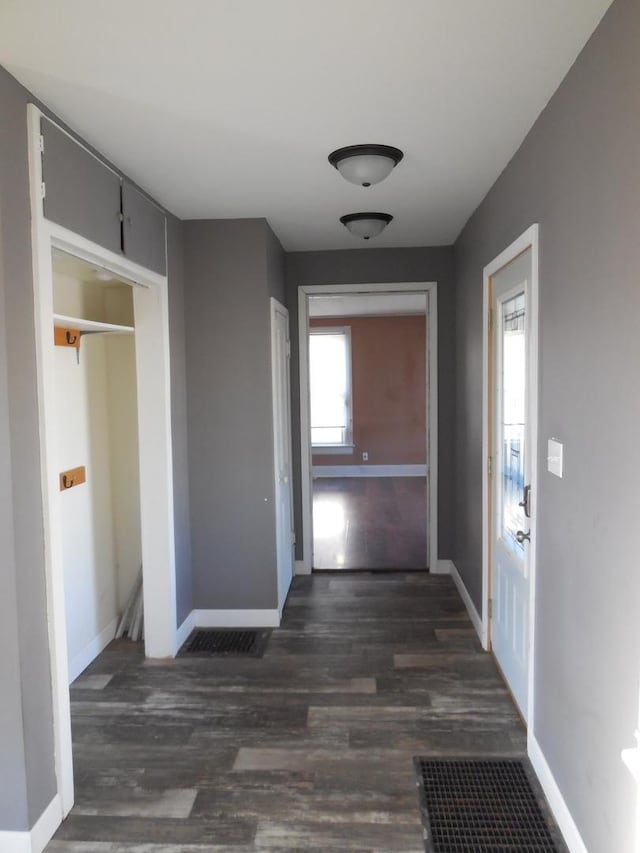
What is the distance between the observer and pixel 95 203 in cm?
258

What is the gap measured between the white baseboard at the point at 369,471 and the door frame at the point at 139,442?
614 centimetres

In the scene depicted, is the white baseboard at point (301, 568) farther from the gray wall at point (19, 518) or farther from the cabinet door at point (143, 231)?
the gray wall at point (19, 518)

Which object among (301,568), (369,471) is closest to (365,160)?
(301,568)

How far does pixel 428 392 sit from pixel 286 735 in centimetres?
291

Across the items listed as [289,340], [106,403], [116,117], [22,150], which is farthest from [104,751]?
[289,340]

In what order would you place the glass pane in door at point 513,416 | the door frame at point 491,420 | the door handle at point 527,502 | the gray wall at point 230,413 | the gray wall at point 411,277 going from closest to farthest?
1. the door frame at point 491,420
2. the door handle at point 527,502
3. the glass pane in door at point 513,416
4. the gray wall at point 230,413
5. the gray wall at point 411,277

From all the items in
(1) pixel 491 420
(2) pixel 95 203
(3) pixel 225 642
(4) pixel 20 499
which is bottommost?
(3) pixel 225 642

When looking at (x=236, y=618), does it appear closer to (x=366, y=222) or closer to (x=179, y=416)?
(x=179, y=416)

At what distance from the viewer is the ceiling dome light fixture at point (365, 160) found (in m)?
2.64

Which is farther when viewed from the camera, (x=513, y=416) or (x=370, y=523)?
(x=370, y=523)

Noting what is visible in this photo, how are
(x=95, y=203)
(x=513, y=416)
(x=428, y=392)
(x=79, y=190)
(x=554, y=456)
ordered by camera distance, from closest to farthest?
(x=554, y=456) → (x=79, y=190) → (x=95, y=203) → (x=513, y=416) → (x=428, y=392)

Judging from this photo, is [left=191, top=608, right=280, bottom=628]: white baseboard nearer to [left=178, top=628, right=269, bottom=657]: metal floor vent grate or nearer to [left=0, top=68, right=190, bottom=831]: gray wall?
[left=178, top=628, right=269, bottom=657]: metal floor vent grate

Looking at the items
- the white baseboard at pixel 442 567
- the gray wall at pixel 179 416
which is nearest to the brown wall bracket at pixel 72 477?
the gray wall at pixel 179 416

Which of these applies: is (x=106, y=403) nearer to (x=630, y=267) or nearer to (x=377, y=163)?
(x=377, y=163)
